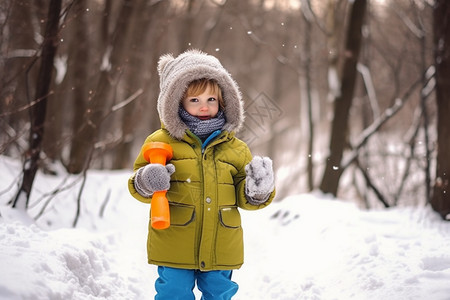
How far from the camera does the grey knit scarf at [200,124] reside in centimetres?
285

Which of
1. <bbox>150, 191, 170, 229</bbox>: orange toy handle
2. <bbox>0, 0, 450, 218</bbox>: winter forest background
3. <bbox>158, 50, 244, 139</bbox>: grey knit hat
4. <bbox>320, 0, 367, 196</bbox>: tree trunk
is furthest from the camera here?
<bbox>320, 0, 367, 196</bbox>: tree trunk

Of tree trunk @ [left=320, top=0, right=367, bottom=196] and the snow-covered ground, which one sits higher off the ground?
tree trunk @ [left=320, top=0, right=367, bottom=196]

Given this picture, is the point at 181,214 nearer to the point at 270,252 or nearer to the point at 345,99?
the point at 270,252

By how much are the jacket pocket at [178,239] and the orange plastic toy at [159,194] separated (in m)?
0.18

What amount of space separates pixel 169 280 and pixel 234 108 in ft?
3.61

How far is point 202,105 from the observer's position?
113 inches

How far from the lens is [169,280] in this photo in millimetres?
2740

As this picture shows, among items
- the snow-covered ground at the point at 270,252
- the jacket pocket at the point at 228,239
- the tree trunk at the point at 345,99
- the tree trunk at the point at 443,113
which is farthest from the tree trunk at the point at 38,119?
the tree trunk at the point at 443,113

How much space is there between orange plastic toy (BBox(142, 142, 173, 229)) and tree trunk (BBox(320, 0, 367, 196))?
4.13 m

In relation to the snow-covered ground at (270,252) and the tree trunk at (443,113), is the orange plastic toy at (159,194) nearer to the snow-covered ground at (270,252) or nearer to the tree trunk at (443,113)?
the snow-covered ground at (270,252)

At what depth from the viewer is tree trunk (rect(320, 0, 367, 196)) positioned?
6484 mm

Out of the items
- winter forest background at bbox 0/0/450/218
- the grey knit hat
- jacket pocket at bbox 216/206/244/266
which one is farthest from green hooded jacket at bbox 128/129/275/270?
winter forest background at bbox 0/0/450/218

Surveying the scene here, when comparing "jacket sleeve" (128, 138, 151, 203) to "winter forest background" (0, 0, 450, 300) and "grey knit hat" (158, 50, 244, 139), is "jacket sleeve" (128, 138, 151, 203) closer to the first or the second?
"grey knit hat" (158, 50, 244, 139)

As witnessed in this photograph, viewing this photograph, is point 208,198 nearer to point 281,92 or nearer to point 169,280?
point 169,280
